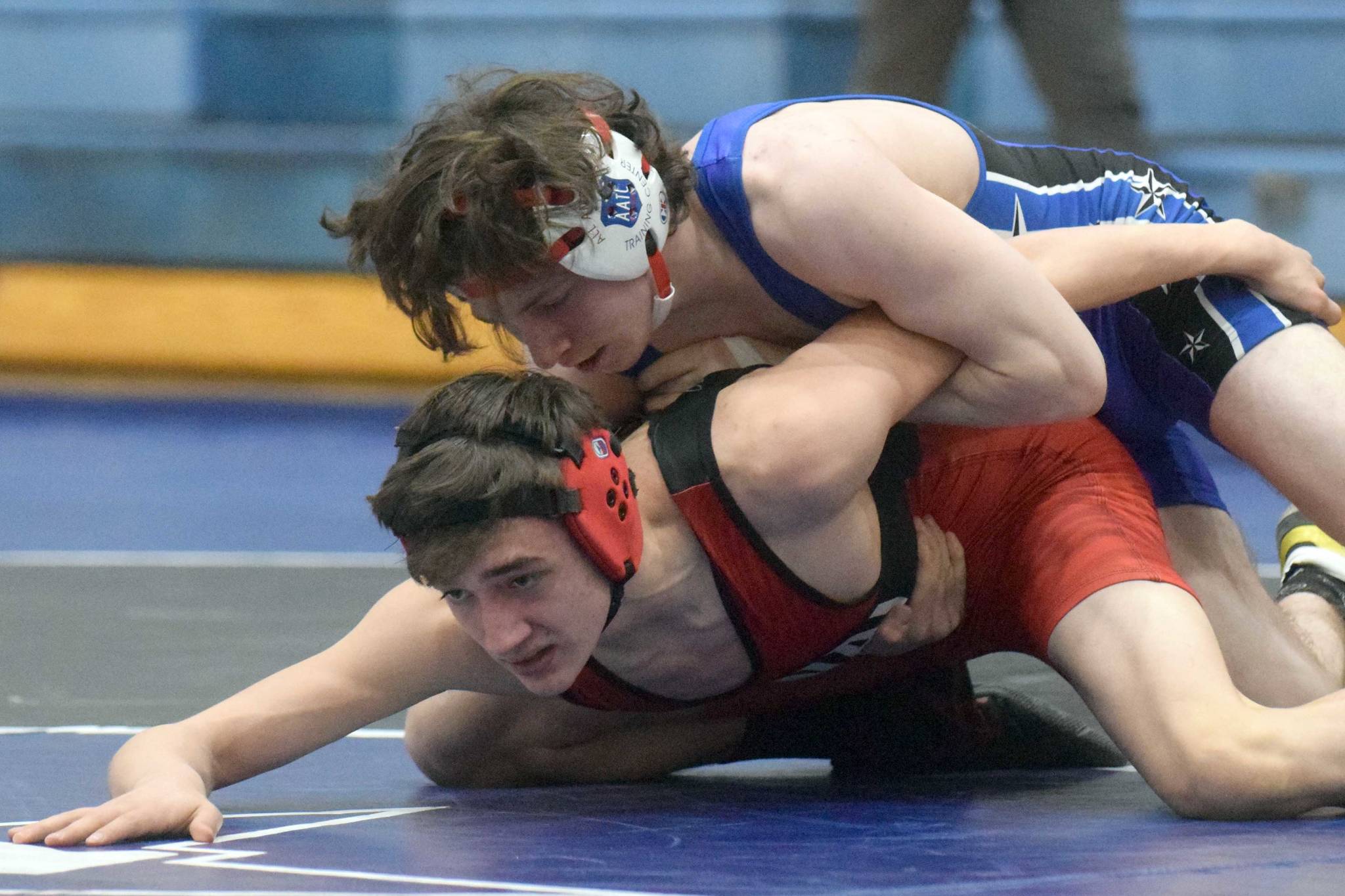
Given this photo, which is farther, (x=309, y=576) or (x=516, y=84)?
(x=309, y=576)

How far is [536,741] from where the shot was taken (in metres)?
2.85

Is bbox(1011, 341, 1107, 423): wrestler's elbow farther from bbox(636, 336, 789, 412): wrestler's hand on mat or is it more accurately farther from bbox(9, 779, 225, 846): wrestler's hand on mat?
bbox(9, 779, 225, 846): wrestler's hand on mat

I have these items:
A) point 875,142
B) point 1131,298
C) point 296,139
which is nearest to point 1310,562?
point 1131,298

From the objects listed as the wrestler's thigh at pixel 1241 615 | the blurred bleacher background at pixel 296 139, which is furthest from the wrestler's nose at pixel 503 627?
the blurred bleacher background at pixel 296 139

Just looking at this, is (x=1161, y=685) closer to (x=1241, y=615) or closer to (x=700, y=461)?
(x=1241, y=615)

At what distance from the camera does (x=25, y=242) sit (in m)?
8.84

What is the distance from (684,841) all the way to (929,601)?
0.57 m

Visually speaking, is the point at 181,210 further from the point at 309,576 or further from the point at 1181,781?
the point at 1181,781

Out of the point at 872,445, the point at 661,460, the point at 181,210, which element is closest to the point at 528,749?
the point at 661,460

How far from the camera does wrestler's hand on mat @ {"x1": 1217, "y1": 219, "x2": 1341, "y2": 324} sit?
114 inches

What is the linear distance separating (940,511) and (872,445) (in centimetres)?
35

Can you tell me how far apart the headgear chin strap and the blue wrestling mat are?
34cm

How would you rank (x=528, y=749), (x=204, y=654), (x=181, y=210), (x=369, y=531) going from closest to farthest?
(x=528, y=749) < (x=204, y=654) < (x=369, y=531) < (x=181, y=210)

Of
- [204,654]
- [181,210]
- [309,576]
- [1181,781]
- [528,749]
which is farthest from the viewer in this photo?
[181,210]
